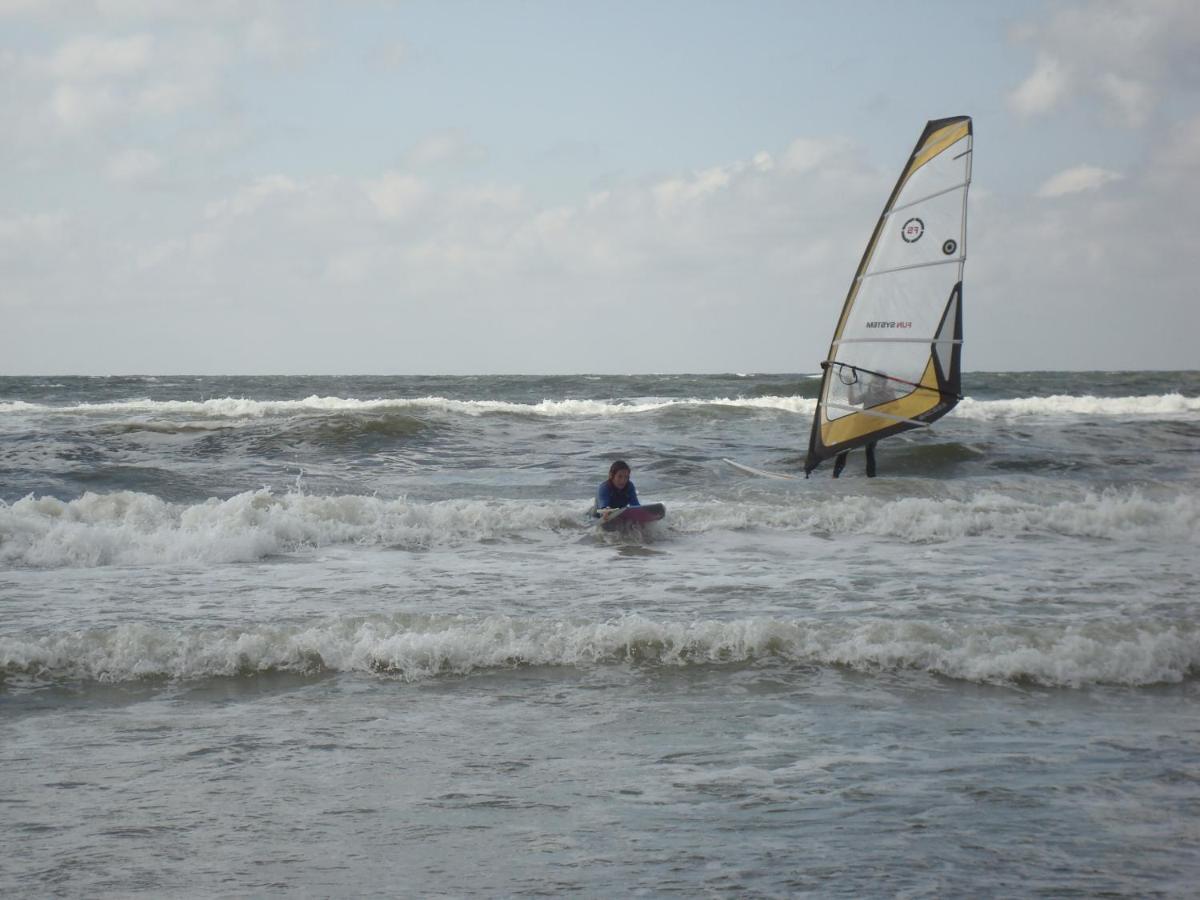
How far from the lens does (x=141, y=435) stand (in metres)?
21.5

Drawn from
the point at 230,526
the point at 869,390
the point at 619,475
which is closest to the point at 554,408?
the point at 869,390

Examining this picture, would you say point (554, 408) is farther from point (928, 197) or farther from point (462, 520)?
point (928, 197)

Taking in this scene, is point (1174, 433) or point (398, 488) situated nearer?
point (398, 488)

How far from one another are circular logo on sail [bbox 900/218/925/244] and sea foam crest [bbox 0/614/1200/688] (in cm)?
591

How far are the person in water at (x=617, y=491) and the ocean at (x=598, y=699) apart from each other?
0.44 m

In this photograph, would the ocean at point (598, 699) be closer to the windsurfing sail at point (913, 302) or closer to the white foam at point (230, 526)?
the white foam at point (230, 526)

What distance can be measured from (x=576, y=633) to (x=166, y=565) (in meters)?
4.45

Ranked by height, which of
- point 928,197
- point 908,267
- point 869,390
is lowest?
point 869,390

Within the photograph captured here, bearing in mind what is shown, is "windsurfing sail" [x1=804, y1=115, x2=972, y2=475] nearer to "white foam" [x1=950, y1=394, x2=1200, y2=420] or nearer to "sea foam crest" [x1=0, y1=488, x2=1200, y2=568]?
"sea foam crest" [x1=0, y1=488, x2=1200, y2=568]

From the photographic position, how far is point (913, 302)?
11.5 m

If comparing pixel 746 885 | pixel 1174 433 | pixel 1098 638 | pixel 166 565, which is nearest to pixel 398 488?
pixel 166 565

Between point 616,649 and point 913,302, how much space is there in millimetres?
6667

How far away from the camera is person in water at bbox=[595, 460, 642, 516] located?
11.2m

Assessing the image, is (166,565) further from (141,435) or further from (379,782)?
(141,435)
